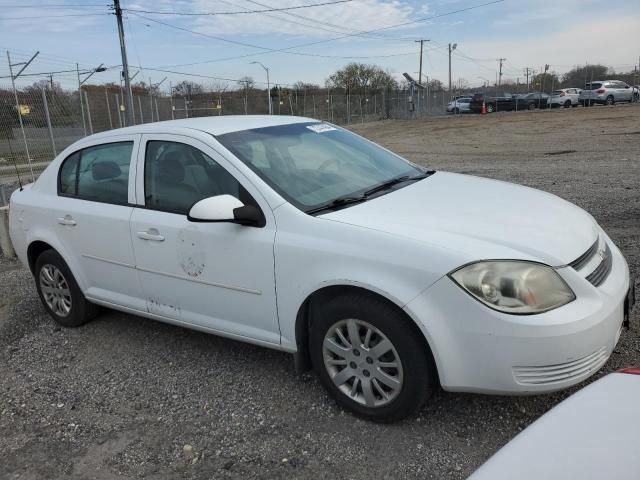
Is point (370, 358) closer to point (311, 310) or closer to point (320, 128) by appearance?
point (311, 310)

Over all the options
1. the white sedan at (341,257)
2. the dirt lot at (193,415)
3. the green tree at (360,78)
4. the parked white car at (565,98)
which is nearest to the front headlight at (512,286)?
the white sedan at (341,257)

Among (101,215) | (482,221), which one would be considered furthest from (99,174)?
A: (482,221)

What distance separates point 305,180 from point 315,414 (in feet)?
4.56

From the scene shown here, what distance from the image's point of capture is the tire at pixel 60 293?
4.50 m

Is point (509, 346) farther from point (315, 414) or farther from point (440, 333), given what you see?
point (315, 414)

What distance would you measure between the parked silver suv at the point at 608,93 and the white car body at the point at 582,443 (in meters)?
41.1

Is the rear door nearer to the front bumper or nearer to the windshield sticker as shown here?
the windshield sticker

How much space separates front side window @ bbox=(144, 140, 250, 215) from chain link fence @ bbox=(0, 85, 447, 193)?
673 centimetres

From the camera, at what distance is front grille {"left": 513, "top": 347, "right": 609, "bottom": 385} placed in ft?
8.36

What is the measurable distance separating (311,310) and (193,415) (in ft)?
3.16

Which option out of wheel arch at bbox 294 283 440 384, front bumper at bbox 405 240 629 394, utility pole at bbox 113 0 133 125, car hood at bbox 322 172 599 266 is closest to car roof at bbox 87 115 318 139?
car hood at bbox 322 172 599 266

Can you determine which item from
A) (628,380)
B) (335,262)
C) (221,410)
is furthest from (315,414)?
(628,380)

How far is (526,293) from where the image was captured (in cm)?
254

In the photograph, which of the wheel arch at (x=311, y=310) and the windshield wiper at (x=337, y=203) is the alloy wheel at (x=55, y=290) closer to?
the wheel arch at (x=311, y=310)
